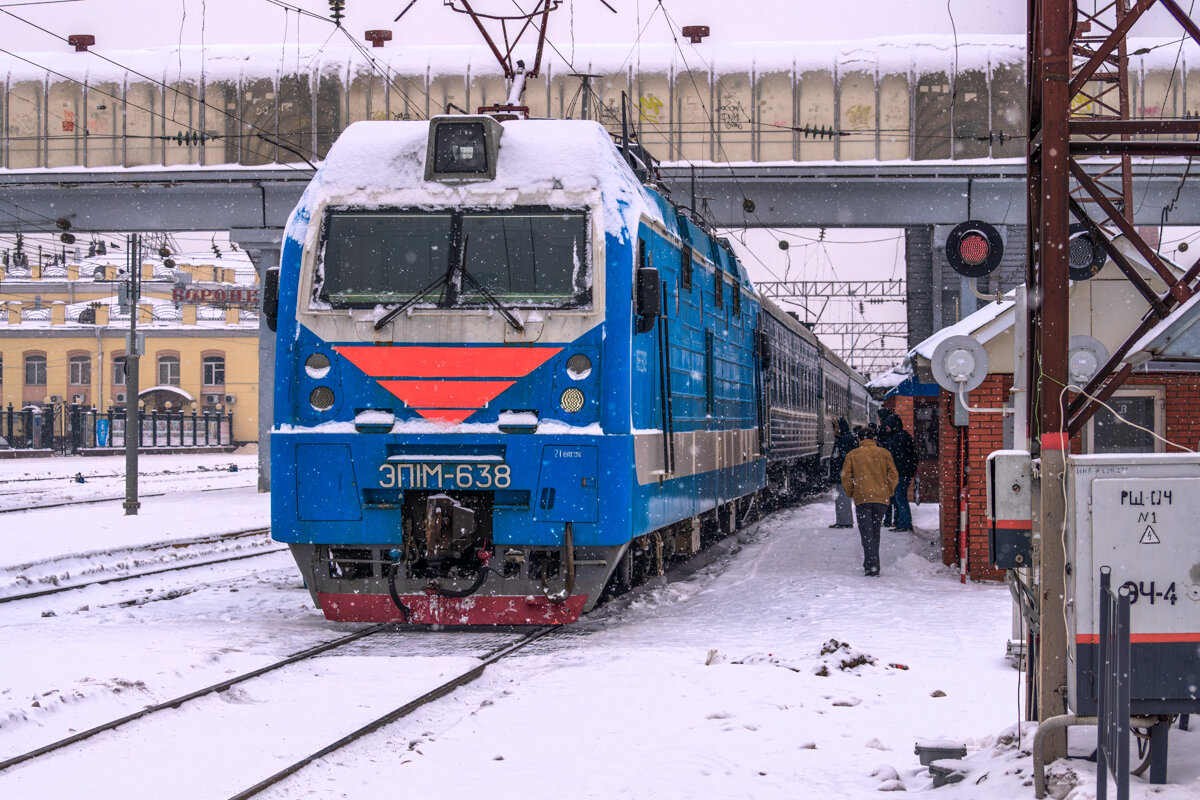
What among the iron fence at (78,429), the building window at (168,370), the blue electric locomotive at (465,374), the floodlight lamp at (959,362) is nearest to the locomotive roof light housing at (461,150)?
the blue electric locomotive at (465,374)

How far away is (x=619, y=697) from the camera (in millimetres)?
7305

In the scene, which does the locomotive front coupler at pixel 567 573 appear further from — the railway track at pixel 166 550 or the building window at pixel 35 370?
the building window at pixel 35 370

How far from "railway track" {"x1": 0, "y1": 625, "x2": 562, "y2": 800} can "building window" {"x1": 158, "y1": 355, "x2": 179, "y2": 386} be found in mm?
63337

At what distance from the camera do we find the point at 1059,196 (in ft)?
17.9

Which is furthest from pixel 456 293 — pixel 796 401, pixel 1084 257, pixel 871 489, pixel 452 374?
pixel 796 401

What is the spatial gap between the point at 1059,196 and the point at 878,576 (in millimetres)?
8693

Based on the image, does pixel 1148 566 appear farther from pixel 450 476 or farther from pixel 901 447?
pixel 901 447

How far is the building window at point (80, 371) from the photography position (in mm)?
68000

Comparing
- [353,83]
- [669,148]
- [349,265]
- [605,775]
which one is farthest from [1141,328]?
[353,83]

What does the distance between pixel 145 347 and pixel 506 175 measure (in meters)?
63.3

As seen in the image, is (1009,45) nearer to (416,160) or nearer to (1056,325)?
(416,160)

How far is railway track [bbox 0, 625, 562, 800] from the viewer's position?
223 inches

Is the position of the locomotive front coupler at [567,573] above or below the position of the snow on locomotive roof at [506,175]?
below

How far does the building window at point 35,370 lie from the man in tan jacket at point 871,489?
62.6 metres
